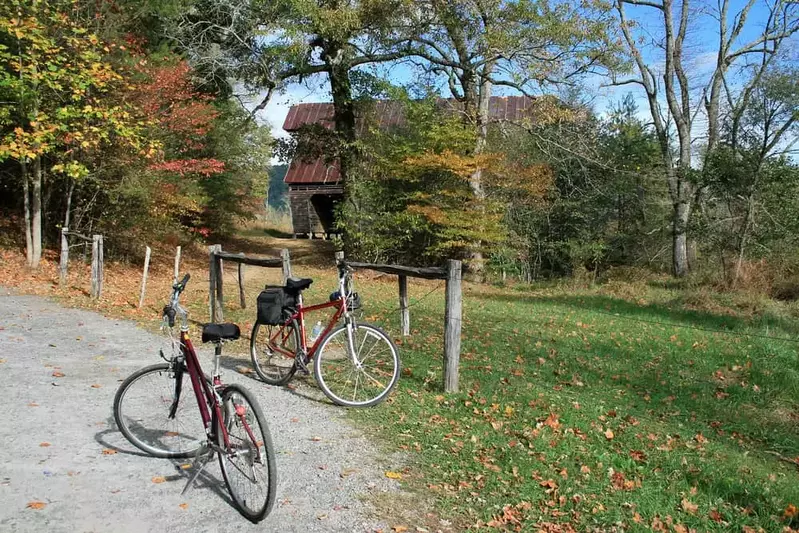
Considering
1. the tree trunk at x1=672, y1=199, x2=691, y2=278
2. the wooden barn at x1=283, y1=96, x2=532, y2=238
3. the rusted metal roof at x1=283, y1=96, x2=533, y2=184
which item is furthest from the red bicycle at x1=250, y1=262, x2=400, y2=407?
the wooden barn at x1=283, y1=96, x2=532, y2=238

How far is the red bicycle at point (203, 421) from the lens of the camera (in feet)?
12.1

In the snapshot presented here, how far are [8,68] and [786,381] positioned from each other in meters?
14.8

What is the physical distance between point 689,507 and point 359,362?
2917mm

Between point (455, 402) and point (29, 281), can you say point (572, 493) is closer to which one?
point (455, 402)

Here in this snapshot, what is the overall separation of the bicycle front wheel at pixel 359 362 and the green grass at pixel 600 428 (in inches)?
10.0

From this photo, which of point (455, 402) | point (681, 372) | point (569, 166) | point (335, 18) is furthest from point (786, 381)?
point (569, 166)

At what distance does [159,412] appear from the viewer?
15.6ft

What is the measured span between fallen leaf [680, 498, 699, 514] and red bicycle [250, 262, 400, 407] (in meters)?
2.58

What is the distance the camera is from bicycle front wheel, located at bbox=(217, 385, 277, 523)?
3583mm

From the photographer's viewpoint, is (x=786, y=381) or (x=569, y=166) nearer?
(x=786, y=381)

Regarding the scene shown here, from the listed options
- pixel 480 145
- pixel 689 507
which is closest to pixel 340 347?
pixel 689 507

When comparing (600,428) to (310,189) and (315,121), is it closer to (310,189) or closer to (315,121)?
(315,121)

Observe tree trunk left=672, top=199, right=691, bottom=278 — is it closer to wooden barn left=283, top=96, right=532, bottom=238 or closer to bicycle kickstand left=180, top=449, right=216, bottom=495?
wooden barn left=283, top=96, right=532, bottom=238

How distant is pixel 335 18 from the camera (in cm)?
1748
